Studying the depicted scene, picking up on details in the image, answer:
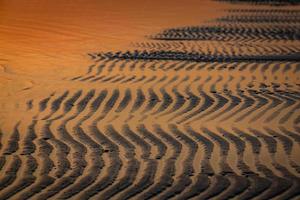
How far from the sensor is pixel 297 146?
5.54 meters

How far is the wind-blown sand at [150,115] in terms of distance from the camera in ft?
15.3

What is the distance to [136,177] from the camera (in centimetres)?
477

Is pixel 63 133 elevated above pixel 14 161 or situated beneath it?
elevated above

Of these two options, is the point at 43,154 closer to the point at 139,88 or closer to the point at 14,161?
the point at 14,161

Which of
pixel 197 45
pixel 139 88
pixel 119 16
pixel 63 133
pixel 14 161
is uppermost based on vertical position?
pixel 119 16

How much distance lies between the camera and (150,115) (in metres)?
6.74

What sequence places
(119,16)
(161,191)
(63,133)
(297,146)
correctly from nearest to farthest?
(161,191), (297,146), (63,133), (119,16)

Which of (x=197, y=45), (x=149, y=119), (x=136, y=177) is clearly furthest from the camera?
(x=197, y=45)

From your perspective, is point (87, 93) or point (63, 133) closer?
point (63, 133)

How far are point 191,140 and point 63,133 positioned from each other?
1435 mm

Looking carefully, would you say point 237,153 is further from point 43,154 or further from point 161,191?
point 43,154

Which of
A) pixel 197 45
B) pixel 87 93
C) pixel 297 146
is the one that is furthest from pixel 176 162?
pixel 197 45

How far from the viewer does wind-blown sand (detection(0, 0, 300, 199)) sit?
468 cm

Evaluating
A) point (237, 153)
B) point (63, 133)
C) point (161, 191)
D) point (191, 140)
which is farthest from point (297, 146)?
point (63, 133)
